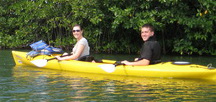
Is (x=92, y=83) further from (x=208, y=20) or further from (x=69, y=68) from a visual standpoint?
(x=208, y=20)

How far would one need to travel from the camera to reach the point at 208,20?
12.0m

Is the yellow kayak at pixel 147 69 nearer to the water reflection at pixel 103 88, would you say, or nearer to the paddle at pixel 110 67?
the paddle at pixel 110 67

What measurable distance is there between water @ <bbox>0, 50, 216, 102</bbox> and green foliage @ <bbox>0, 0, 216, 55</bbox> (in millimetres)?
4841

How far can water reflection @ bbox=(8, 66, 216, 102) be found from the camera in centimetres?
550

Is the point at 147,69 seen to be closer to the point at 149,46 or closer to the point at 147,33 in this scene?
the point at 149,46

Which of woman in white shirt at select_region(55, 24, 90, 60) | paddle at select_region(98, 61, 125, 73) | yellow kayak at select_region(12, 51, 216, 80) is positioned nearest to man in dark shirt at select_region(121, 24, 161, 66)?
yellow kayak at select_region(12, 51, 216, 80)

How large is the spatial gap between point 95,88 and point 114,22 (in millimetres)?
6261

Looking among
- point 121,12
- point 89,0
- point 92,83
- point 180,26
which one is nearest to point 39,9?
point 89,0

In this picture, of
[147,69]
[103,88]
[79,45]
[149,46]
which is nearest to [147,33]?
[149,46]

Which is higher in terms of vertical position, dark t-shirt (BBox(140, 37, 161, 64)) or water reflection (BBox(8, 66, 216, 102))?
dark t-shirt (BBox(140, 37, 161, 64))

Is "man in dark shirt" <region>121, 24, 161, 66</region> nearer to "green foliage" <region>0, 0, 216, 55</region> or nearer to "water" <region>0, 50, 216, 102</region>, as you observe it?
"water" <region>0, 50, 216, 102</region>

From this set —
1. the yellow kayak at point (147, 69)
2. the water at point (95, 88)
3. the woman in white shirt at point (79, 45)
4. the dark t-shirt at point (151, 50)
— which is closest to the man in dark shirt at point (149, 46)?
the dark t-shirt at point (151, 50)

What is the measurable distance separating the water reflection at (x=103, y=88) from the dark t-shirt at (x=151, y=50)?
1.45 feet

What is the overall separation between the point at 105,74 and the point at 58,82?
1346mm
